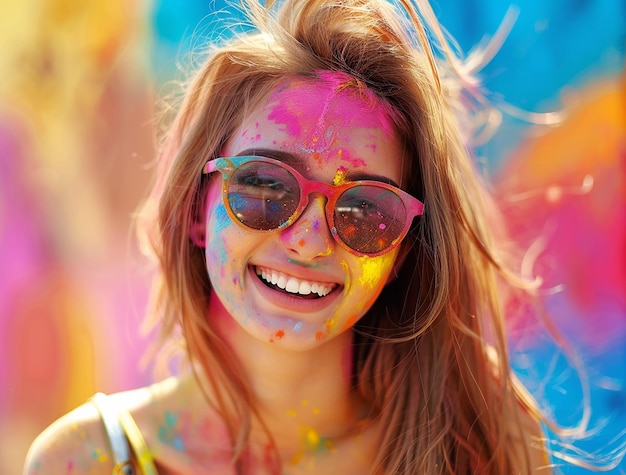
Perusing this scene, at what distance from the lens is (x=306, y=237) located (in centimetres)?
152

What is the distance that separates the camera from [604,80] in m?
2.59

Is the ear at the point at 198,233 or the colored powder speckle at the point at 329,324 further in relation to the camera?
the ear at the point at 198,233

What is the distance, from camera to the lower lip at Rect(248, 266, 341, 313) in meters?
1.58

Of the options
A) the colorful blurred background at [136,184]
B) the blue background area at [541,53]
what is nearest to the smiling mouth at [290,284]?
the colorful blurred background at [136,184]

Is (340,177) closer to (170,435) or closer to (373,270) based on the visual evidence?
(373,270)

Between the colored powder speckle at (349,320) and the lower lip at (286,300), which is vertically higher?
the lower lip at (286,300)

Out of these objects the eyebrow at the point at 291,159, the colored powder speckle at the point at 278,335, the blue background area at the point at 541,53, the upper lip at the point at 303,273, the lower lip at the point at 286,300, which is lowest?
the colored powder speckle at the point at 278,335

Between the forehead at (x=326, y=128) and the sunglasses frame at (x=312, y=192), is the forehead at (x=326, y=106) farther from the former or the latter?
the sunglasses frame at (x=312, y=192)

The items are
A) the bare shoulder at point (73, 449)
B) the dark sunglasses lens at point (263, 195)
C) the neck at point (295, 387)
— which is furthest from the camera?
the neck at point (295, 387)

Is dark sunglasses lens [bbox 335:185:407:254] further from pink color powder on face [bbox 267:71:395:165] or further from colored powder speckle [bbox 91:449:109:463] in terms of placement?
colored powder speckle [bbox 91:449:109:463]

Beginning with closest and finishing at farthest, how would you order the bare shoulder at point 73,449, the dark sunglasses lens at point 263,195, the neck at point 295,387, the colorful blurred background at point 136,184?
the dark sunglasses lens at point 263,195 → the bare shoulder at point 73,449 → the neck at point 295,387 → the colorful blurred background at point 136,184

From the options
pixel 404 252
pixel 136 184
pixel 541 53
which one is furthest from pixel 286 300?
pixel 541 53

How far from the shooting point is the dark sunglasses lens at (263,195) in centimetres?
151

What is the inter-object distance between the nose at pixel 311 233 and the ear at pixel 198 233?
1.06 ft
